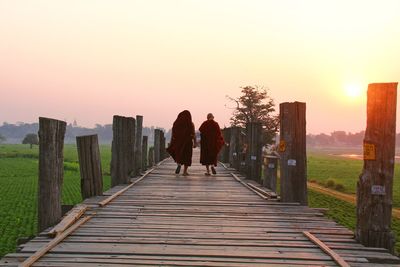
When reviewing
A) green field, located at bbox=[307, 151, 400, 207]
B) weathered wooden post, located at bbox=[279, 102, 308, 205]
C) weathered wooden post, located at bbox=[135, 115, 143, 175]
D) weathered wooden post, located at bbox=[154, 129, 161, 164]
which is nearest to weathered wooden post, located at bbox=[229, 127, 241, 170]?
weathered wooden post, located at bbox=[154, 129, 161, 164]

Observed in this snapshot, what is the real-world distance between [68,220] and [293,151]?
310cm

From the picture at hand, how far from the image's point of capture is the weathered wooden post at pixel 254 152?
1146cm

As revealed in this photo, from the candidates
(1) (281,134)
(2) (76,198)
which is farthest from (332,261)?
(2) (76,198)

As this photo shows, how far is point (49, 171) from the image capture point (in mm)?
5547

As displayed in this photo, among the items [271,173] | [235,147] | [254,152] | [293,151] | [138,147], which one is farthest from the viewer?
[235,147]

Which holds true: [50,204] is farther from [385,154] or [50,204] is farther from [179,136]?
[179,136]

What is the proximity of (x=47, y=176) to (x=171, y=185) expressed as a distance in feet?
13.5

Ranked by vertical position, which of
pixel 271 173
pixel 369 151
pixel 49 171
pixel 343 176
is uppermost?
pixel 369 151

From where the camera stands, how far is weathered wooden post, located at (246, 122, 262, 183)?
11.5 meters

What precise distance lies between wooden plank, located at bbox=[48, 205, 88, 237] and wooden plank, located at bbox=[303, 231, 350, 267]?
7.54 ft

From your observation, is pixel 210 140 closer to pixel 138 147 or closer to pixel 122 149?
pixel 138 147

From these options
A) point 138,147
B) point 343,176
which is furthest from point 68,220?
point 343,176

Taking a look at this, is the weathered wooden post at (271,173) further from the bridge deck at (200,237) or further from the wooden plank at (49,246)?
the wooden plank at (49,246)

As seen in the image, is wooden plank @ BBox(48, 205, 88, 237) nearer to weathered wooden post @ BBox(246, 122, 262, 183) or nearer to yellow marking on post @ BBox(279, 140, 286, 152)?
yellow marking on post @ BBox(279, 140, 286, 152)
